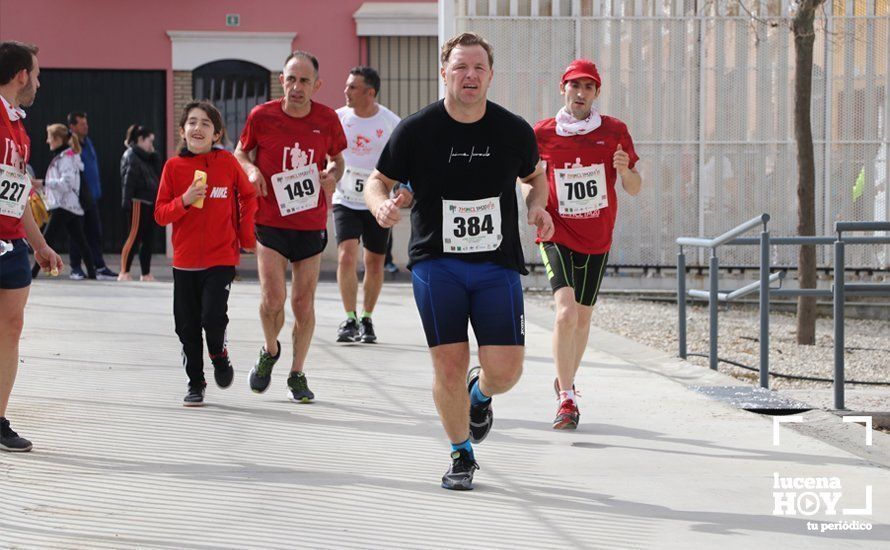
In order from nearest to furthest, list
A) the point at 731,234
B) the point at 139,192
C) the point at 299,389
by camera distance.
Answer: the point at 299,389
the point at 731,234
the point at 139,192

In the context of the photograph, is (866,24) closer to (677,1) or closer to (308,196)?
(677,1)

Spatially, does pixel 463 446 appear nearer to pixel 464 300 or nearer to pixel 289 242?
pixel 464 300

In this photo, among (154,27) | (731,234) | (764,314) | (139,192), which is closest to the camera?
(764,314)

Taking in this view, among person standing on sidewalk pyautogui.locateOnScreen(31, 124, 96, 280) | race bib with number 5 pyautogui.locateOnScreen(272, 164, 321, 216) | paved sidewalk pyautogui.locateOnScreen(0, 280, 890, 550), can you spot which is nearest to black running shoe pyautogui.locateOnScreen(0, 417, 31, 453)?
paved sidewalk pyautogui.locateOnScreen(0, 280, 890, 550)

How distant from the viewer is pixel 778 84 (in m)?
17.0

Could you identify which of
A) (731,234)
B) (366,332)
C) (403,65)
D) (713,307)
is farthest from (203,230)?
(403,65)

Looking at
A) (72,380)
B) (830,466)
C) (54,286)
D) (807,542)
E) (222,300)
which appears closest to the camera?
(807,542)

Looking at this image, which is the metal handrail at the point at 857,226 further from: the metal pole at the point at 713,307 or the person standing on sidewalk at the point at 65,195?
the person standing on sidewalk at the point at 65,195

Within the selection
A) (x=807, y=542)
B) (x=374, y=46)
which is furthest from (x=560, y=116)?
(x=374, y=46)

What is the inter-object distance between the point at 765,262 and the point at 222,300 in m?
3.55

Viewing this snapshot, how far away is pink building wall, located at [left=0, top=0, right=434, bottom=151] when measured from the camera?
23125 millimetres

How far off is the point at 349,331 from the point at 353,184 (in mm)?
1144

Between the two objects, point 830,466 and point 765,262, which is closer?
point 830,466

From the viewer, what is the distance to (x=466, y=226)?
6203 mm
